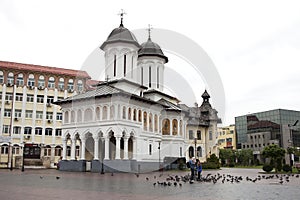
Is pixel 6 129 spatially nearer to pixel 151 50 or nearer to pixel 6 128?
pixel 6 128

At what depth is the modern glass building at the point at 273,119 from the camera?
104125mm

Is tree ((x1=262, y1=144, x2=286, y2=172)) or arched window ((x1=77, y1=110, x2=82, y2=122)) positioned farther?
arched window ((x1=77, y1=110, x2=82, y2=122))

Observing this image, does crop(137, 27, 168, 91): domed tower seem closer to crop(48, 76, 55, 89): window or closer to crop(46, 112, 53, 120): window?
crop(48, 76, 55, 89): window

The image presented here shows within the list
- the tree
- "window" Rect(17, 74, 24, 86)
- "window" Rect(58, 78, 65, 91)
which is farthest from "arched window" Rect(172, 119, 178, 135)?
"window" Rect(17, 74, 24, 86)

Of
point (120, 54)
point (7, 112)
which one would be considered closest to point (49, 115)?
point (7, 112)

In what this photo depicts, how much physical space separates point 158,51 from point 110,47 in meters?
11.8

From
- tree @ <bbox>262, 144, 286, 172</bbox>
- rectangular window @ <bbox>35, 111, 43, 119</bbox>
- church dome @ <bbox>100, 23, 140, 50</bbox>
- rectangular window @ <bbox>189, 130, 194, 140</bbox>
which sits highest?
church dome @ <bbox>100, 23, 140, 50</bbox>


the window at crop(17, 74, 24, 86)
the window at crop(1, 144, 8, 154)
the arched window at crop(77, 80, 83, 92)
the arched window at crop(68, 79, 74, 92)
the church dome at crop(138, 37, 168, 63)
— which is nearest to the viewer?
the window at crop(1, 144, 8, 154)

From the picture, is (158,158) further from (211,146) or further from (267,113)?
(267,113)

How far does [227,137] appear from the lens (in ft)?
382

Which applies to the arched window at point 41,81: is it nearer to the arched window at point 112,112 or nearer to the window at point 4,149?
the window at point 4,149

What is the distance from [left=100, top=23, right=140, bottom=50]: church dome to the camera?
→ 4441 centimetres

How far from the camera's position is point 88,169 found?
40.3 meters

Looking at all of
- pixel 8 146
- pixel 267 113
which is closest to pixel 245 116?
pixel 267 113
